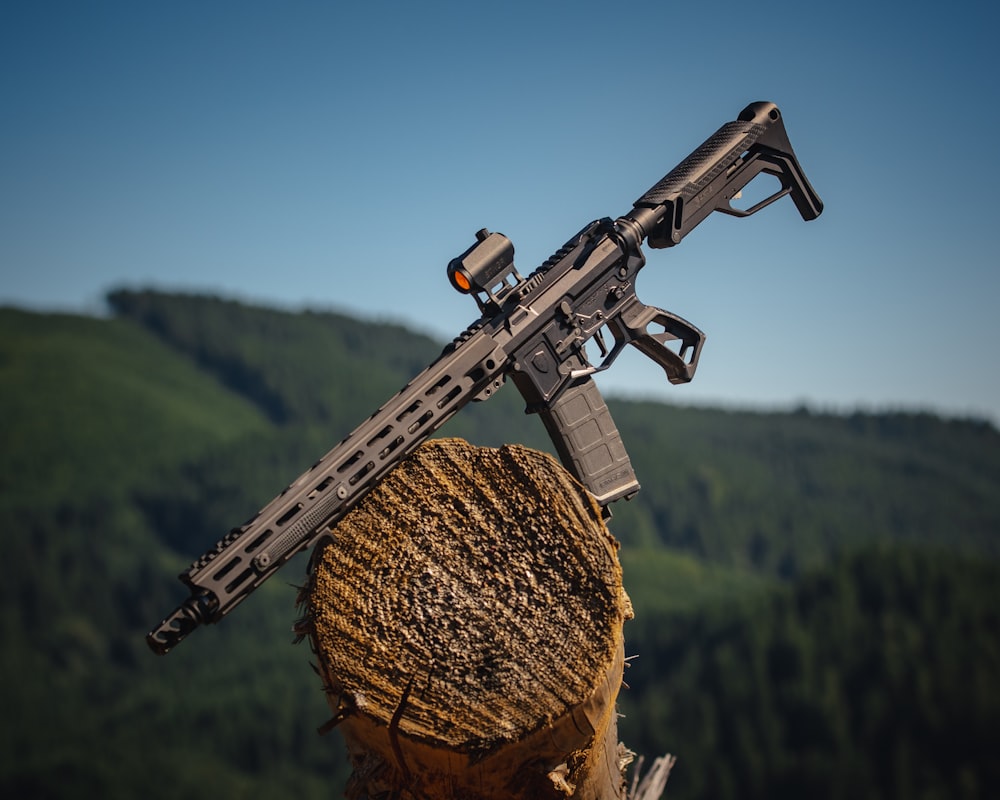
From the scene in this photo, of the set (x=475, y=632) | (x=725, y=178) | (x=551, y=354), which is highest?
(x=725, y=178)

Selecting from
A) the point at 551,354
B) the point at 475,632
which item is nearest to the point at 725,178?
the point at 551,354

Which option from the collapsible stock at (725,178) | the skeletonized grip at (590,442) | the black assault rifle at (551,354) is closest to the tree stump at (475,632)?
the black assault rifle at (551,354)

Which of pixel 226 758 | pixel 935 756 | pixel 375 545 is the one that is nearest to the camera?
pixel 375 545

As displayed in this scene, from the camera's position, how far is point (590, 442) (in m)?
11.2

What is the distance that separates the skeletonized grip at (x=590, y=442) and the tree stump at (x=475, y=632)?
250cm

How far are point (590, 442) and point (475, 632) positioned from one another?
351 cm

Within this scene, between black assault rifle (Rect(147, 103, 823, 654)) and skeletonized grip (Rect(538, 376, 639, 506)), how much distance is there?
0.01 meters

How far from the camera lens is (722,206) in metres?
12.6

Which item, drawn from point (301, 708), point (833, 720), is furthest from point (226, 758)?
point (833, 720)

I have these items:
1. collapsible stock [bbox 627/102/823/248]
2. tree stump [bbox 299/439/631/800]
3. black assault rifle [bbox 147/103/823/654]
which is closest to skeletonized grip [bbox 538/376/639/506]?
black assault rifle [bbox 147/103/823/654]

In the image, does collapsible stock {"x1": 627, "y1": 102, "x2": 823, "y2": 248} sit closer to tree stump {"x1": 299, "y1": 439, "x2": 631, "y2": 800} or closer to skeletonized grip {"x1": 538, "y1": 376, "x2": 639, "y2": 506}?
skeletonized grip {"x1": 538, "y1": 376, "x2": 639, "y2": 506}

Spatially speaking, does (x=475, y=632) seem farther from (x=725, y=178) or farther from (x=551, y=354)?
(x=725, y=178)

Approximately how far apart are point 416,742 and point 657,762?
504 centimetres

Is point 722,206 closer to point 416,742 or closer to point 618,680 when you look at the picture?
point 618,680
